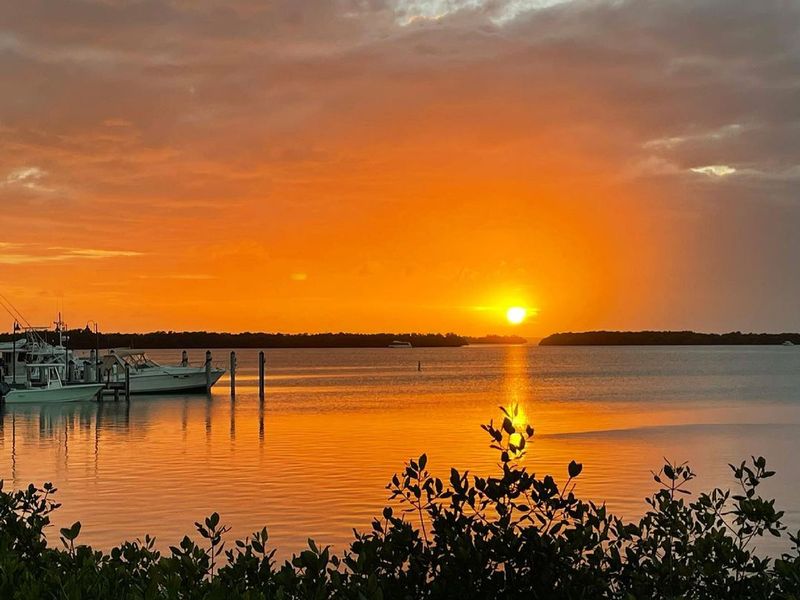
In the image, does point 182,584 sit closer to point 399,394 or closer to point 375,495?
point 375,495

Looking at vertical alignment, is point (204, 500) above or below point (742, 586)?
below

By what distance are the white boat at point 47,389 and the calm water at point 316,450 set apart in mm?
1068

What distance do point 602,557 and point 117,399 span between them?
188 feet

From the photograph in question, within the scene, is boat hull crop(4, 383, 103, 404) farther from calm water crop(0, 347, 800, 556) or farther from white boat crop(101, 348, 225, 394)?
white boat crop(101, 348, 225, 394)

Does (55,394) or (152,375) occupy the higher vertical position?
(152,375)

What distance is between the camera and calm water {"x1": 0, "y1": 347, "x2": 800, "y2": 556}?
65.7 ft

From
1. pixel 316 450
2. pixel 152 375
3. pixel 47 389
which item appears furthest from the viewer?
pixel 152 375

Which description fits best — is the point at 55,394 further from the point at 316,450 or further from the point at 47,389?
the point at 316,450

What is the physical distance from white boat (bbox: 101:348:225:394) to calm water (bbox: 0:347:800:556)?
129 cm

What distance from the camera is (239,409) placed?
5441 centimetres

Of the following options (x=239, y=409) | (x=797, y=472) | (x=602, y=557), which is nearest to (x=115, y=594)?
(x=602, y=557)

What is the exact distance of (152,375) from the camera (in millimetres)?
64688

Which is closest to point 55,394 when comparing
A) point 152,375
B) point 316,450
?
point 152,375

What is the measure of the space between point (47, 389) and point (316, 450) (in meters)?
29.3
